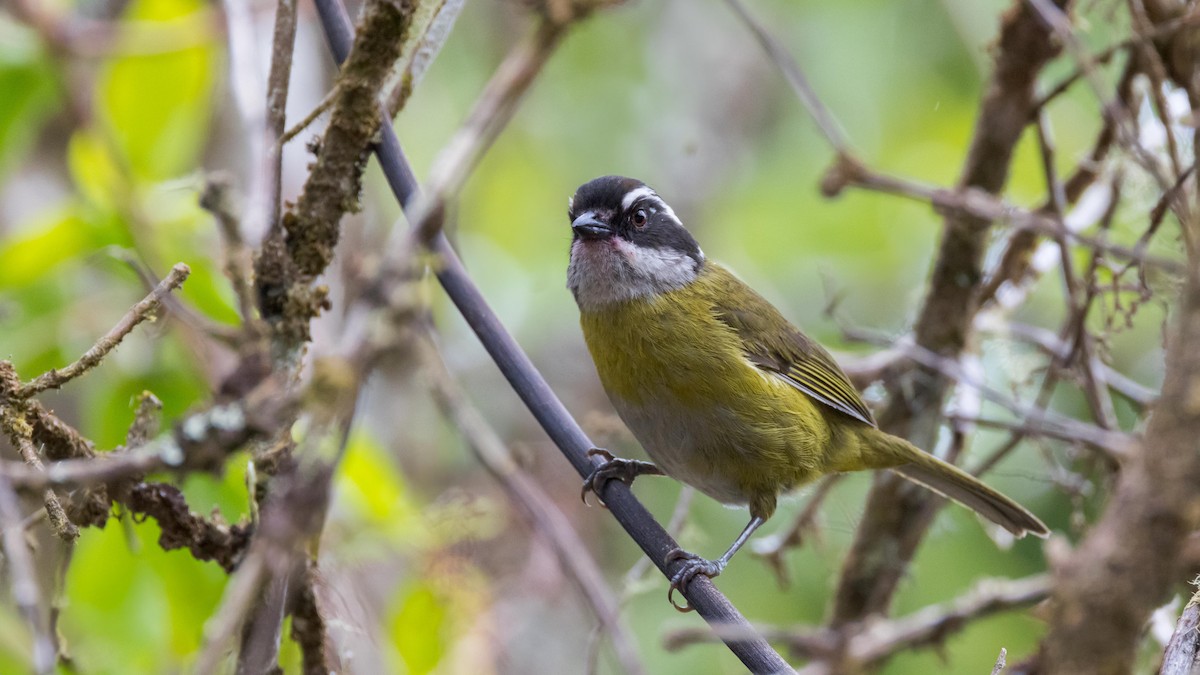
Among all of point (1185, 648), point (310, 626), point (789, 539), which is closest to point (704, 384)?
point (789, 539)

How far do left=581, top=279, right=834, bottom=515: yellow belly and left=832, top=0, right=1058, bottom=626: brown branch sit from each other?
0.36 meters

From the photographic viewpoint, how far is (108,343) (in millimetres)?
1815

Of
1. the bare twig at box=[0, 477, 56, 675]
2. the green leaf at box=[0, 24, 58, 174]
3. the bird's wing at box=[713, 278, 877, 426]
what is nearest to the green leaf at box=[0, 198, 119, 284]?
the green leaf at box=[0, 24, 58, 174]

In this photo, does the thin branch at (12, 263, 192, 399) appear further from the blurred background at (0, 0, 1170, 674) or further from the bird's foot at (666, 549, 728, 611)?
the bird's foot at (666, 549, 728, 611)

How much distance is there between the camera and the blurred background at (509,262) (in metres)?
2.93

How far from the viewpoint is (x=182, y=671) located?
288 cm

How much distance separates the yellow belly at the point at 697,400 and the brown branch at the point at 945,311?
0.36 metres

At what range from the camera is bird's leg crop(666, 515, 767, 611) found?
2366 mm

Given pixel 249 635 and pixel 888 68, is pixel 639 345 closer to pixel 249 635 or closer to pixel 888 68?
pixel 249 635

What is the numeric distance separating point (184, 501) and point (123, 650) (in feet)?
2.57

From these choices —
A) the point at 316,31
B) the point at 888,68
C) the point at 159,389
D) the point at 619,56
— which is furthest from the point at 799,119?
the point at 159,389

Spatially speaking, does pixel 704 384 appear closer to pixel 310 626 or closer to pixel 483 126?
pixel 310 626

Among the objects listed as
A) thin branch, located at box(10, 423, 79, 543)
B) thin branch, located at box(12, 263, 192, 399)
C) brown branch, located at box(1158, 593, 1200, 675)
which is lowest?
brown branch, located at box(1158, 593, 1200, 675)

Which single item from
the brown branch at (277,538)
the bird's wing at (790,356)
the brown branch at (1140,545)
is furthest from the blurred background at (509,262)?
the brown branch at (1140,545)
